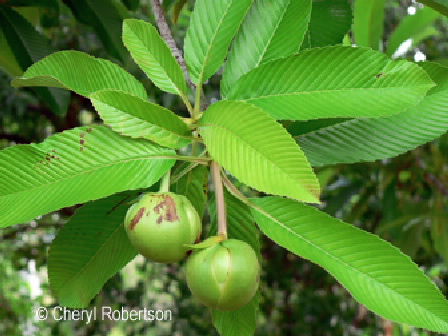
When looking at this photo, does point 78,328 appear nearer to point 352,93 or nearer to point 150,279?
point 150,279

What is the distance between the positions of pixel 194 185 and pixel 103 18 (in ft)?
2.42

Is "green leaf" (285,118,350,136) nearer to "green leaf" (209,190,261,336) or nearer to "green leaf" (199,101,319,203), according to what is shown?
"green leaf" (209,190,261,336)

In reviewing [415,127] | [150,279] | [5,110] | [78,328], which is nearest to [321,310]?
[150,279]

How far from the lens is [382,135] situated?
2.42 feet

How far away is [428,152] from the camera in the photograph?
7.69ft

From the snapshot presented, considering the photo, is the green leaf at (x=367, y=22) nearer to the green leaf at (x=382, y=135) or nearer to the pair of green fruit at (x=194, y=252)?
the green leaf at (x=382, y=135)

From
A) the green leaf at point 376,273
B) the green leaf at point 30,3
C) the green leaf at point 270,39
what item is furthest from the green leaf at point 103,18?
the green leaf at point 376,273

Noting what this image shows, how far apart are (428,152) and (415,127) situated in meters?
1.73

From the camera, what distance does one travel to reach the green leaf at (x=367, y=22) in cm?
133

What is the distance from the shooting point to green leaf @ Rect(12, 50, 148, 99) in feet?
2.05

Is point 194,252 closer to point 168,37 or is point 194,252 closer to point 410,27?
point 168,37

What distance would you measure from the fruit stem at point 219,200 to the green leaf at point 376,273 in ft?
0.22

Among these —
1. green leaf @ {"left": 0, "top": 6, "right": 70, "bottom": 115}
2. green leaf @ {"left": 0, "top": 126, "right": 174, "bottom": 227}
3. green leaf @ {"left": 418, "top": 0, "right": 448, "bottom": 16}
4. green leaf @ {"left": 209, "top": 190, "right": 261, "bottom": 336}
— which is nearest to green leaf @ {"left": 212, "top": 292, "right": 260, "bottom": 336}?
green leaf @ {"left": 209, "top": 190, "right": 261, "bottom": 336}

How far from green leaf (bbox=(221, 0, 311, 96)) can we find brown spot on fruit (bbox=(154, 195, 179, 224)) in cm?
18
